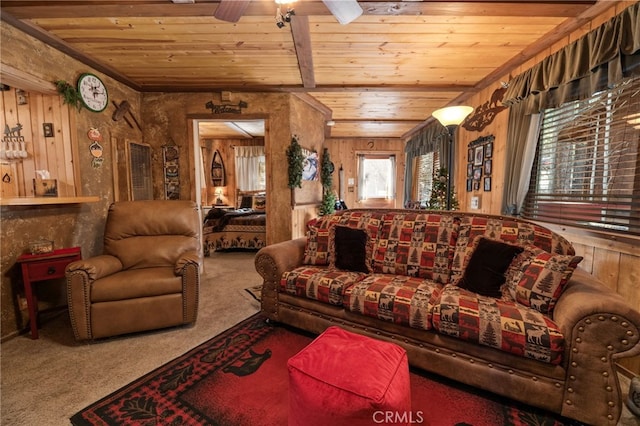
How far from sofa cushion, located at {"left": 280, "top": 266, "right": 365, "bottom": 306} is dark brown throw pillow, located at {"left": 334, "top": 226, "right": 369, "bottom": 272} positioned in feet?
0.25

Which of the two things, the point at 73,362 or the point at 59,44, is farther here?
the point at 59,44

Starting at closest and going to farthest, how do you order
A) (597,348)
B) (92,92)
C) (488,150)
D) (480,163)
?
(597,348) → (92,92) → (488,150) → (480,163)

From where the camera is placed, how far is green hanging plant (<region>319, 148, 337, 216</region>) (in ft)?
15.8

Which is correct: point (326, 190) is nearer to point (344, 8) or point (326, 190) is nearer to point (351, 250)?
point (351, 250)

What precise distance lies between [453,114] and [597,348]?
1998 mm

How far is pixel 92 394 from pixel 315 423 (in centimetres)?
142

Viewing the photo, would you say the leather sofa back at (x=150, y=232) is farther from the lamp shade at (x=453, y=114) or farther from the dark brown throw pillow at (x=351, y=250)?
the lamp shade at (x=453, y=114)

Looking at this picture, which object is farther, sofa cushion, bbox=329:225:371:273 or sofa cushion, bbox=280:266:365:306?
sofa cushion, bbox=329:225:371:273

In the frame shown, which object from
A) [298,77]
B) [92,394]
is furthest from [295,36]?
[92,394]

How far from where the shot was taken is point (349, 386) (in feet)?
3.31

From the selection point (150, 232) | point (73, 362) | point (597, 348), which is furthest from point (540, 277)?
point (150, 232)

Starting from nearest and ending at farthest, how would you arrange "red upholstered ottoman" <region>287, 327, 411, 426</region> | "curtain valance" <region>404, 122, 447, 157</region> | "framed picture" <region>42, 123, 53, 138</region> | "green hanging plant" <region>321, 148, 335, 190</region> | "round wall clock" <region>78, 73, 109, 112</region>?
"red upholstered ottoman" <region>287, 327, 411, 426</region>
"framed picture" <region>42, 123, 53, 138</region>
"round wall clock" <region>78, 73, 109, 112</region>
"curtain valance" <region>404, 122, 447, 157</region>
"green hanging plant" <region>321, 148, 335, 190</region>

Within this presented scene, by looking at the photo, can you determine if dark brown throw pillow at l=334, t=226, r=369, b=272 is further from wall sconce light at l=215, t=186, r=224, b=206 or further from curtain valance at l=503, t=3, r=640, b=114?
wall sconce light at l=215, t=186, r=224, b=206

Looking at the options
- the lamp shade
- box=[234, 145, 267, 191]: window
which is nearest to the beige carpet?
the lamp shade
